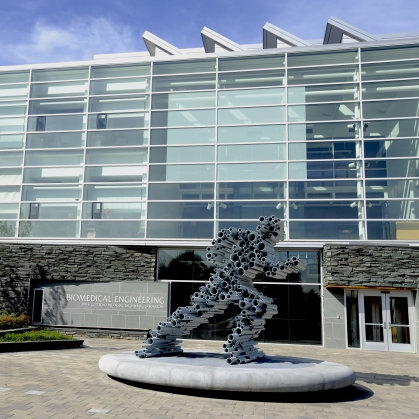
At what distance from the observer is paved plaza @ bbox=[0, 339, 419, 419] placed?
7.74 meters

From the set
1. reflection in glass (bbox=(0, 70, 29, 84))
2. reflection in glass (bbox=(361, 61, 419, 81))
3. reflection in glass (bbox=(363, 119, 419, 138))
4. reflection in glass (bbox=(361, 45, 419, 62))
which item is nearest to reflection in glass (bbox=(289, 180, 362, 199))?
reflection in glass (bbox=(363, 119, 419, 138))

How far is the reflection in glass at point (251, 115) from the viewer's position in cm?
2136

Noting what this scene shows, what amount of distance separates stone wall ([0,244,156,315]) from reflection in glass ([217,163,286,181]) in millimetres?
4378

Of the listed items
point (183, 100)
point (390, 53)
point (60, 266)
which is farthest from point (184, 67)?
point (60, 266)

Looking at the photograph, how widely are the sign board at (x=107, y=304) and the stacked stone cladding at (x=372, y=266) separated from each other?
673 centimetres

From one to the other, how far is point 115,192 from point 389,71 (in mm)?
12523

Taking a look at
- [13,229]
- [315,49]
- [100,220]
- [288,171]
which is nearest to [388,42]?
[315,49]

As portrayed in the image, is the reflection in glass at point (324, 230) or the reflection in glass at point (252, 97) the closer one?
the reflection in glass at point (324, 230)

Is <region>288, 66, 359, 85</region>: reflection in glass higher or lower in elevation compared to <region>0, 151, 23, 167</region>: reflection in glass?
higher

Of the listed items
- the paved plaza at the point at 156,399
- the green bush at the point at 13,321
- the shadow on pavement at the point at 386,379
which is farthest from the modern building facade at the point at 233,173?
the paved plaza at the point at 156,399

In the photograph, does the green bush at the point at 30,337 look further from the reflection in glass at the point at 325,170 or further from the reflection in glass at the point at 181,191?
the reflection in glass at the point at 325,170

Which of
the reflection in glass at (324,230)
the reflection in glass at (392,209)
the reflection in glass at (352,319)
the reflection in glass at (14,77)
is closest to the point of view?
the reflection in glass at (352,319)

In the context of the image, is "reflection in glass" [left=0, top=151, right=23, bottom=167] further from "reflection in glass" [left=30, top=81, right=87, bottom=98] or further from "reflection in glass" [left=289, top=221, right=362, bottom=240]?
"reflection in glass" [left=289, top=221, right=362, bottom=240]

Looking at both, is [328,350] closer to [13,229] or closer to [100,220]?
[100,220]
